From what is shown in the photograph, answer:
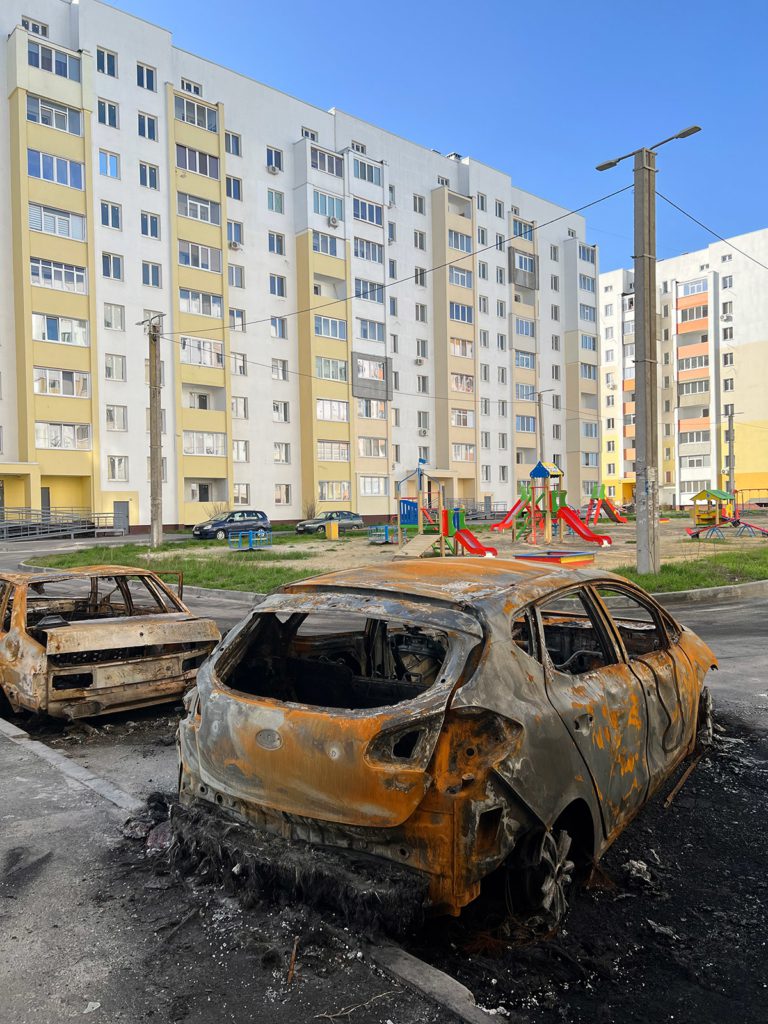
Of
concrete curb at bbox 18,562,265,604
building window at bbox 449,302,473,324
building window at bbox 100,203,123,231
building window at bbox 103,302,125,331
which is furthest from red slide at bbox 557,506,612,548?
building window at bbox 449,302,473,324

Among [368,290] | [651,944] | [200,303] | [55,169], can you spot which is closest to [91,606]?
[651,944]

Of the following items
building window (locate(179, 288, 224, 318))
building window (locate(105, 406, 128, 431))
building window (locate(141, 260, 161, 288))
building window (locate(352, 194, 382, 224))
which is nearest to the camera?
building window (locate(105, 406, 128, 431))

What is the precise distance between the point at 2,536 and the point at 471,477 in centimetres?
3642

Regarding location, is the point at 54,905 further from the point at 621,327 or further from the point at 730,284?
the point at 621,327

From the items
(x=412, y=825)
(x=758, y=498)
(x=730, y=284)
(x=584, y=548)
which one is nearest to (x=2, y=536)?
(x=584, y=548)

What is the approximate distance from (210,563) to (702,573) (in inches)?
Answer: 525

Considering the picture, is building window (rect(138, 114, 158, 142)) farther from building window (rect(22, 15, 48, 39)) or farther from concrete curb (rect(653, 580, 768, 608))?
concrete curb (rect(653, 580, 768, 608))

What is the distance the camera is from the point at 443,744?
3.01 m

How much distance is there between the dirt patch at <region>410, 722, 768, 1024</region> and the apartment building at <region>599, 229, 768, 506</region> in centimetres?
7972

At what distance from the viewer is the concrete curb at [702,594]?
1446 cm

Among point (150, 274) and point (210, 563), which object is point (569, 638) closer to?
point (210, 563)

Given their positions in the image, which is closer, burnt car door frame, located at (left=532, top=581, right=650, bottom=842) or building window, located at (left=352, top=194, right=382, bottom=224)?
burnt car door frame, located at (left=532, top=581, right=650, bottom=842)

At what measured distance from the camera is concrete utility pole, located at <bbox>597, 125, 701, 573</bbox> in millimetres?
15750

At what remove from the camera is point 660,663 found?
449 centimetres
